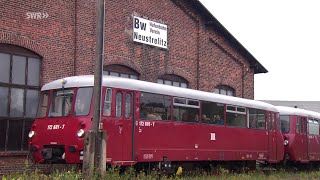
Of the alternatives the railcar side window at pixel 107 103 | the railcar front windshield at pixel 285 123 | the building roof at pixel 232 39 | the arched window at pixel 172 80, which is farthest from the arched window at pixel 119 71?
the railcar front windshield at pixel 285 123

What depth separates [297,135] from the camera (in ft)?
76.6

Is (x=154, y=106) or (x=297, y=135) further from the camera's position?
(x=297, y=135)

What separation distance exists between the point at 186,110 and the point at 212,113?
1.58 meters

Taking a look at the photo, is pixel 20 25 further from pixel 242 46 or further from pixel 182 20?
pixel 242 46

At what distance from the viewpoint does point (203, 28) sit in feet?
85.4

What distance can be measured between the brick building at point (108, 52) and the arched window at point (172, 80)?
0.15ft

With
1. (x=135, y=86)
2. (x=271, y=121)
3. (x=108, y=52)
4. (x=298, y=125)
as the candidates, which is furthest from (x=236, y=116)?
(x=135, y=86)

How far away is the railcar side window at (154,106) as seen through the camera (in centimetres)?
1452

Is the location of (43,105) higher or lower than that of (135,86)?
lower

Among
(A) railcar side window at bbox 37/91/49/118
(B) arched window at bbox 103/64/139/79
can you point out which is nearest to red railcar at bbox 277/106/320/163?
(B) arched window at bbox 103/64/139/79

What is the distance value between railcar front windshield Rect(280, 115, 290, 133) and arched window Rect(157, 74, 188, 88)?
16.0ft

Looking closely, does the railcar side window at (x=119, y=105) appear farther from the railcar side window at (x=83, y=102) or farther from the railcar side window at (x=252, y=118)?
the railcar side window at (x=252, y=118)

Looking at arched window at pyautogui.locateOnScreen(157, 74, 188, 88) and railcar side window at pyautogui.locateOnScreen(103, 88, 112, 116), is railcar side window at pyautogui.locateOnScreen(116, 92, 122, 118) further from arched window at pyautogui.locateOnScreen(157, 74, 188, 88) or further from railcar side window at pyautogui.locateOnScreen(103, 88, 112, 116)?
arched window at pyautogui.locateOnScreen(157, 74, 188, 88)

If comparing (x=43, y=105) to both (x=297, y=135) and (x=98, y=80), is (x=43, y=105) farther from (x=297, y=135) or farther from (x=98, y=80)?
(x=297, y=135)
